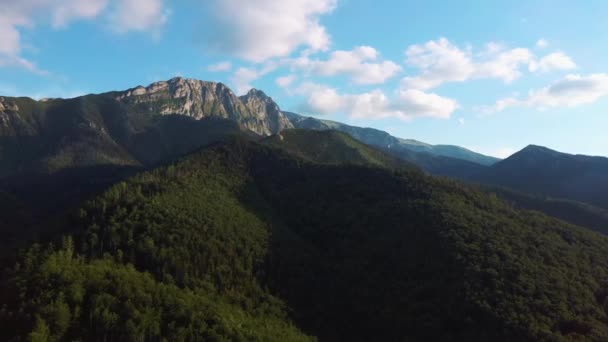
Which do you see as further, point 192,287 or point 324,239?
point 324,239

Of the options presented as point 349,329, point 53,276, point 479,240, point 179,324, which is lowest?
point 349,329

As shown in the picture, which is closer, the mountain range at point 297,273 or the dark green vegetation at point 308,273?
the mountain range at point 297,273

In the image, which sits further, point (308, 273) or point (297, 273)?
point (308, 273)

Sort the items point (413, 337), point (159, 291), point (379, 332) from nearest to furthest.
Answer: point (159, 291) → point (413, 337) → point (379, 332)

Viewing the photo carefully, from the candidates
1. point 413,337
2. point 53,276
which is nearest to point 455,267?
point 413,337

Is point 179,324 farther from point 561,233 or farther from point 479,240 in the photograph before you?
point 561,233

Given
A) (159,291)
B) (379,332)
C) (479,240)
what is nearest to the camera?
(159,291)

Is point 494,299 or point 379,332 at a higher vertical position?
point 494,299

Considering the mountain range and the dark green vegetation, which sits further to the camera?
the dark green vegetation
